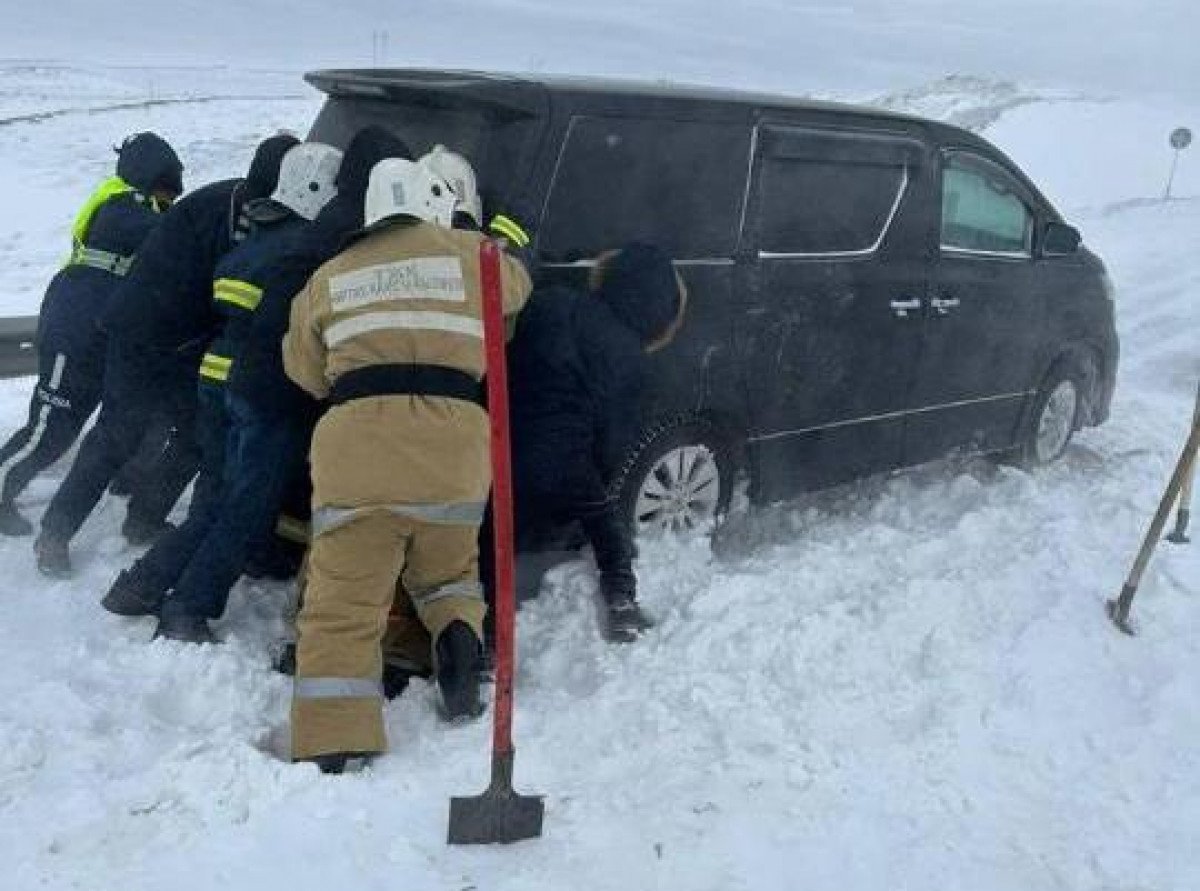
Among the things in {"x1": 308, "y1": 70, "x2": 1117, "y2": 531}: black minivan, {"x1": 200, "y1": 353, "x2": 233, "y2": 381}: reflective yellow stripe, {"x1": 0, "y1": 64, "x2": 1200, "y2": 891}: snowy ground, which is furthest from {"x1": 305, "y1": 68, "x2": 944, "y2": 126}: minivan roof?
{"x1": 0, "y1": 64, "x2": 1200, "y2": 891}: snowy ground

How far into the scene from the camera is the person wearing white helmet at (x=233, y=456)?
4172 millimetres

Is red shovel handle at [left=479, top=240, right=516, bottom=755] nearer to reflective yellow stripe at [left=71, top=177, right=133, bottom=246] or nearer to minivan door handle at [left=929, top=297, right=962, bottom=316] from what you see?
reflective yellow stripe at [left=71, top=177, right=133, bottom=246]

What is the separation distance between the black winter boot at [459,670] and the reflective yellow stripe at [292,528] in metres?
0.98

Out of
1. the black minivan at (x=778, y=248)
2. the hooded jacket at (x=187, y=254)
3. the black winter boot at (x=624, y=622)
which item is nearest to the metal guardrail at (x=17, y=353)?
the hooded jacket at (x=187, y=254)

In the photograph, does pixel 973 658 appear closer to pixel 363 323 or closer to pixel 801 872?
pixel 801 872

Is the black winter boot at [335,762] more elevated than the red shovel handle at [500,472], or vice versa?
the red shovel handle at [500,472]

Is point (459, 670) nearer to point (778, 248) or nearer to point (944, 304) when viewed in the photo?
point (778, 248)

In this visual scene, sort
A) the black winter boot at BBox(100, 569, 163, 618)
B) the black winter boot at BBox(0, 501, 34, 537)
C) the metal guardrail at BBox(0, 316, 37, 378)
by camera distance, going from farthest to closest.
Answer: the metal guardrail at BBox(0, 316, 37, 378) → the black winter boot at BBox(0, 501, 34, 537) → the black winter boot at BBox(100, 569, 163, 618)

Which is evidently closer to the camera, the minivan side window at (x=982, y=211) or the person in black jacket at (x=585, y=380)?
the person in black jacket at (x=585, y=380)

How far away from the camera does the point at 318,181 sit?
4.31 metres

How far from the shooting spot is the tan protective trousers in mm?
3543

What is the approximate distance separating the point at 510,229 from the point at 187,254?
122 cm

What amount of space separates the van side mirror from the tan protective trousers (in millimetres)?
4053

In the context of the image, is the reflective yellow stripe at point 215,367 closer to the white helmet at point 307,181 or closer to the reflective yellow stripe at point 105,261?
the white helmet at point 307,181
